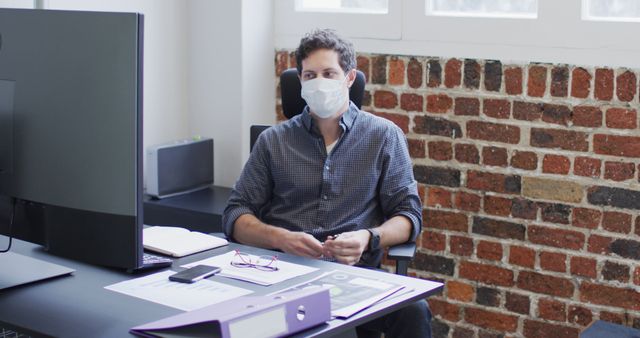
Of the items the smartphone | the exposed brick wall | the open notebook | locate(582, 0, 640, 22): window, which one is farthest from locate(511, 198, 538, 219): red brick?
the smartphone

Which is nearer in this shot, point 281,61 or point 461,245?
point 461,245

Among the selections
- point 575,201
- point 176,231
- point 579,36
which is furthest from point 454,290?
point 176,231

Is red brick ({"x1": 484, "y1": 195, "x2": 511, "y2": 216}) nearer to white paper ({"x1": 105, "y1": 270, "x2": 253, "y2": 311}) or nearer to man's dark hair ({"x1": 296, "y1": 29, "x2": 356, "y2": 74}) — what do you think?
man's dark hair ({"x1": 296, "y1": 29, "x2": 356, "y2": 74})

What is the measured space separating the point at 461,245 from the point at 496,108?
0.55m

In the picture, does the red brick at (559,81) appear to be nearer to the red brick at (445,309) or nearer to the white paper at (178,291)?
the red brick at (445,309)

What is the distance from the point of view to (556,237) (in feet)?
11.4

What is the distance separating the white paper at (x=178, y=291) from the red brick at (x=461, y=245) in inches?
65.7

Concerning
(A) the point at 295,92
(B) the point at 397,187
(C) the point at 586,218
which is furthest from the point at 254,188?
(C) the point at 586,218

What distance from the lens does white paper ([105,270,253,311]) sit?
2.06m

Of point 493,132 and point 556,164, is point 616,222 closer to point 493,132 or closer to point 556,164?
point 556,164

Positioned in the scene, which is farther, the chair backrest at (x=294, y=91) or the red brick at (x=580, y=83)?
the red brick at (x=580, y=83)

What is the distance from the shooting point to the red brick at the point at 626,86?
128 inches

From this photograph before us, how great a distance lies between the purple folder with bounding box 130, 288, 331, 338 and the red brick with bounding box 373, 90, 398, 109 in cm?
193

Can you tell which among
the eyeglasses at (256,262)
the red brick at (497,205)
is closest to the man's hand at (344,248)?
the eyeglasses at (256,262)
